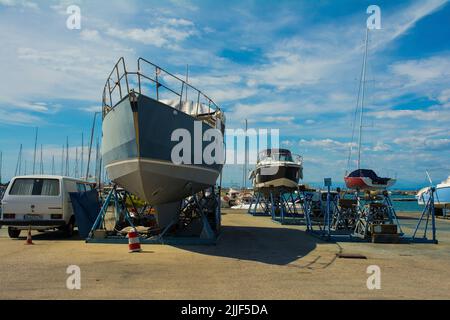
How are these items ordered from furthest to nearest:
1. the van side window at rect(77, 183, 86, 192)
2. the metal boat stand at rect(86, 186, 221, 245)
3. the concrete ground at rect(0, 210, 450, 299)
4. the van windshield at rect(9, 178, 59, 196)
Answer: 1. the van side window at rect(77, 183, 86, 192)
2. the van windshield at rect(9, 178, 59, 196)
3. the metal boat stand at rect(86, 186, 221, 245)
4. the concrete ground at rect(0, 210, 450, 299)

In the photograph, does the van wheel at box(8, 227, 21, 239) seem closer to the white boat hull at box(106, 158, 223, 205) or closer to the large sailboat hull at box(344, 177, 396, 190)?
the white boat hull at box(106, 158, 223, 205)

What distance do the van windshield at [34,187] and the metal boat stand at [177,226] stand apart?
1627 mm

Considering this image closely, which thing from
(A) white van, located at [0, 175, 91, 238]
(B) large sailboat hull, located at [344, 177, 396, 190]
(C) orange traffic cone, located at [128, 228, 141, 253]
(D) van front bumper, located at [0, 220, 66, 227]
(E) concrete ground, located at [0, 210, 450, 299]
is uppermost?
(B) large sailboat hull, located at [344, 177, 396, 190]

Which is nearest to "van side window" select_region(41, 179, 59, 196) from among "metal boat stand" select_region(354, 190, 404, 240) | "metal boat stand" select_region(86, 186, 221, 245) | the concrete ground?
the concrete ground

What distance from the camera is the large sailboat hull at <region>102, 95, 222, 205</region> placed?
1116 cm

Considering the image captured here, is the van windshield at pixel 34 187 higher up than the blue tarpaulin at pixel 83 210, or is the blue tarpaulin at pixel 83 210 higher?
the van windshield at pixel 34 187

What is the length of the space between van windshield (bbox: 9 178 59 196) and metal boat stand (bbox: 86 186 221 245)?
1.63 m

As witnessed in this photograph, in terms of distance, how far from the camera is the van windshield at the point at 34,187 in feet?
42.3

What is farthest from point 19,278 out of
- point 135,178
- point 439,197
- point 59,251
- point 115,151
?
point 439,197

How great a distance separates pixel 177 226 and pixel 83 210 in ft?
10.8

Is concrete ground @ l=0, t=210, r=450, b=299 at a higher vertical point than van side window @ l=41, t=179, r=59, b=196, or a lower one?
lower

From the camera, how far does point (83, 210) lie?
44.9 ft

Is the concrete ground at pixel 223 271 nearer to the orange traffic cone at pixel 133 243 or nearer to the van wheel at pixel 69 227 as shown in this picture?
the orange traffic cone at pixel 133 243

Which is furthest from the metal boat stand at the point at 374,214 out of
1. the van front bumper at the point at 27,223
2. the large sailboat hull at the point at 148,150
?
the van front bumper at the point at 27,223
